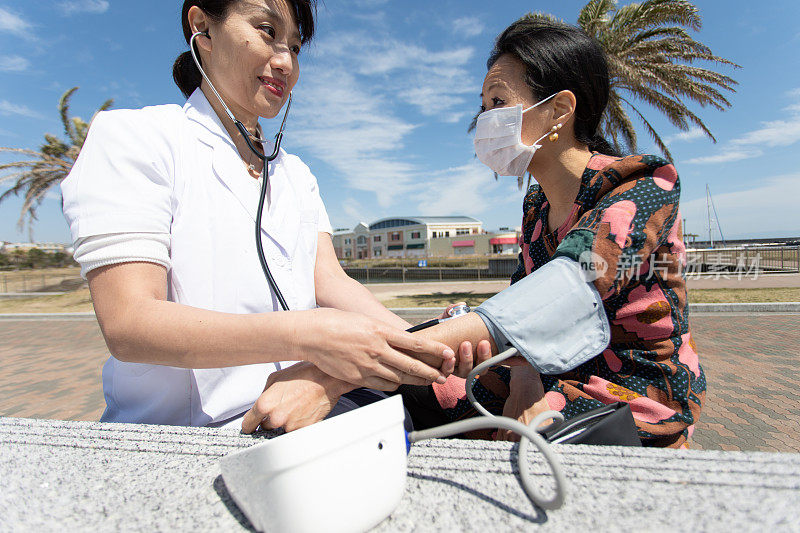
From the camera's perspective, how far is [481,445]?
90 centimetres

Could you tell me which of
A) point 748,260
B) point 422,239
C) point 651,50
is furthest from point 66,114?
point 422,239

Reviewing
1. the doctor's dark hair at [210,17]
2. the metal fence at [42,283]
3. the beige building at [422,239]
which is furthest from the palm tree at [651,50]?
the beige building at [422,239]

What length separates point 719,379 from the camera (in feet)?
15.5

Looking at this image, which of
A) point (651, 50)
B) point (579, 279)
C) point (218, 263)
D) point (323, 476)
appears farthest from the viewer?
point (651, 50)

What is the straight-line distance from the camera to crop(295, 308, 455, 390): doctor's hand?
1.00 meters

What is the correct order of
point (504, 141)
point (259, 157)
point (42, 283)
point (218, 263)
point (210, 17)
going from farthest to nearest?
point (42, 283)
point (504, 141)
point (259, 157)
point (210, 17)
point (218, 263)

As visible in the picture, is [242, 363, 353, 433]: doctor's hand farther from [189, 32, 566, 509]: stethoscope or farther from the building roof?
the building roof

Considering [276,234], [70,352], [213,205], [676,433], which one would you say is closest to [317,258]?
[276,234]

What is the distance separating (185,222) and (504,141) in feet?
4.17

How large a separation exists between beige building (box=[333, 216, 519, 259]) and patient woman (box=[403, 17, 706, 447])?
45393 millimetres

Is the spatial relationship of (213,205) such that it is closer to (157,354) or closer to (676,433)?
(157,354)

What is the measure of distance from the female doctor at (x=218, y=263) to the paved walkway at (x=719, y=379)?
342 centimetres

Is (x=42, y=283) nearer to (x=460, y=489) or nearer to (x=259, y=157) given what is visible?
(x=259, y=157)

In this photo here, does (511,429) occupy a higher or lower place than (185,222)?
lower
